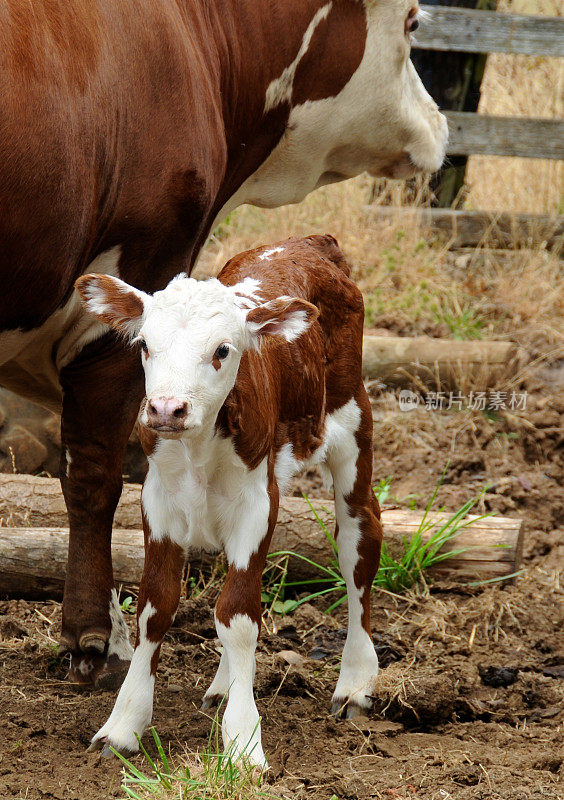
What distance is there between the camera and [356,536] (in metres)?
3.90

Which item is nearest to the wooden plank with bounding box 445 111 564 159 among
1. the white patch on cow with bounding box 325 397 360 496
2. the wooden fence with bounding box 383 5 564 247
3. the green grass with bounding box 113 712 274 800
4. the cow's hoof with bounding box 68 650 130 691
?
the wooden fence with bounding box 383 5 564 247

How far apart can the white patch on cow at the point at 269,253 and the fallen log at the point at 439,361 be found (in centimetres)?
282

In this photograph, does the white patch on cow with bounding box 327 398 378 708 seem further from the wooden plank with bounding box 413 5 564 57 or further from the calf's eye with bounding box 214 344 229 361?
the wooden plank with bounding box 413 5 564 57

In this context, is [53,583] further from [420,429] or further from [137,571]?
[420,429]

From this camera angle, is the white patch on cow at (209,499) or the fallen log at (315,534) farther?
the fallen log at (315,534)

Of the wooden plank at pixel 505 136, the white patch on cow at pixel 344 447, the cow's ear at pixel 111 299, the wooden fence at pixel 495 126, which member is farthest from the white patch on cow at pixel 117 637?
the wooden plank at pixel 505 136

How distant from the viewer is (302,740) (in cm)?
347

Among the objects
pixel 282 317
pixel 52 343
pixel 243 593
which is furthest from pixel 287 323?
pixel 52 343

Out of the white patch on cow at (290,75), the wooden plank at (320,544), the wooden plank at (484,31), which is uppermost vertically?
the white patch on cow at (290,75)

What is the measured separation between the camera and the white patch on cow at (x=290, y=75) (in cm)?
408

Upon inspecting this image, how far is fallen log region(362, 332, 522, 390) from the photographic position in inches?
265

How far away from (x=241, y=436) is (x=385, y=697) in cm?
122

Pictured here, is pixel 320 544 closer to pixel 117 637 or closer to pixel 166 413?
pixel 117 637

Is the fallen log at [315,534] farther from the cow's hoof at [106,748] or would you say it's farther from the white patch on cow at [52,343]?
the cow's hoof at [106,748]
